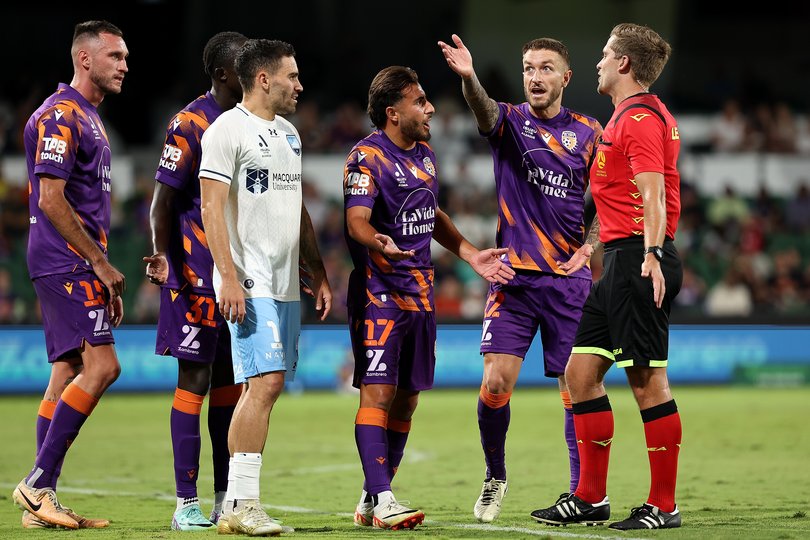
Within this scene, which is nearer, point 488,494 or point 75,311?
point 75,311

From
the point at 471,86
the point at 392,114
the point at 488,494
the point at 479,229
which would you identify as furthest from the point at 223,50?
the point at 479,229

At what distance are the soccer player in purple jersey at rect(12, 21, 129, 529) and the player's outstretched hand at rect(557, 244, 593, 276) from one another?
2693 mm

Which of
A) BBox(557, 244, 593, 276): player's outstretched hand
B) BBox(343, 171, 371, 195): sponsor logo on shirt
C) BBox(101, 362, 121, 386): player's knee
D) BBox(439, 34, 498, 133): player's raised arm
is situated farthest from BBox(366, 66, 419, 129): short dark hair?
BBox(101, 362, 121, 386): player's knee

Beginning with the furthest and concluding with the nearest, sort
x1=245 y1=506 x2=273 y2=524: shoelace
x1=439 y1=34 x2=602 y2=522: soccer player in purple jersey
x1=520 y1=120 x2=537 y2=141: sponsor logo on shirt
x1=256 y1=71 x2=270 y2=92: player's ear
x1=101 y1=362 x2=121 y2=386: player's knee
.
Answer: x1=520 y1=120 x2=537 y2=141: sponsor logo on shirt < x1=439 y1=34 x2=602 y2=522: soccer player in purple jersey < x1=101 y1=362 x2=121 y2=386: player's knee < x1=256 y1=71 x2=270 y2=92: player's ear < x1=245 y1=506 x2=273 y2=524: shoelace

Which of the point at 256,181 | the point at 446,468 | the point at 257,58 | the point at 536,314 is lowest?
the point at 446,468

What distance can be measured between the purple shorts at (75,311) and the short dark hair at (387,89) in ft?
6.34

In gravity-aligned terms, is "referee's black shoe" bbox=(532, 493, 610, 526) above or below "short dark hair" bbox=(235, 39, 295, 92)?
below

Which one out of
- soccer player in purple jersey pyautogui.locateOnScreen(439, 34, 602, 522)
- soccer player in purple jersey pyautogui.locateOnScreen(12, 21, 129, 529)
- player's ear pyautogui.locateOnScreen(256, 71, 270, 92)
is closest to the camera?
player's ear pyautogui.locateOnScreen(256, 71, 270, 92)

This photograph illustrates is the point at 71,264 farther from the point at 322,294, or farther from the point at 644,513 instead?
the point at 644,513

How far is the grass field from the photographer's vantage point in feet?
21.3

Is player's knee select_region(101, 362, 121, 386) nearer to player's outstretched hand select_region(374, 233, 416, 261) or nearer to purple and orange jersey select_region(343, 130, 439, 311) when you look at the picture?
purple and orange jersey select_region(343, 130, 439, 311)

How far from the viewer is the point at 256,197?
6145mm

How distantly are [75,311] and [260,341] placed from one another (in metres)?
1.38

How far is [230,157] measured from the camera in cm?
604
